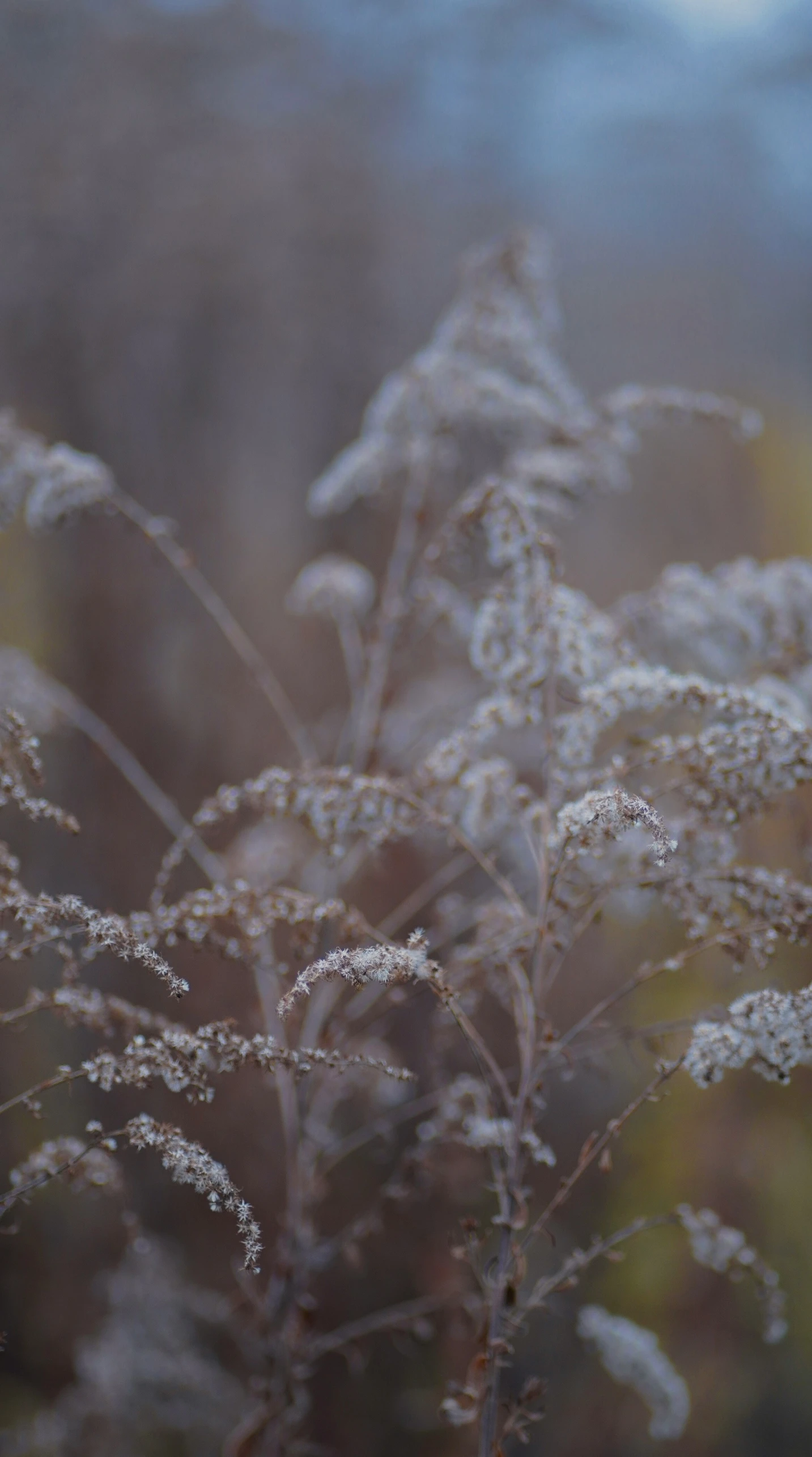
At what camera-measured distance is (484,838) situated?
0.79 m

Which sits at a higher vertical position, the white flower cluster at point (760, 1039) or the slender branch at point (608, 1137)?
the white flower cluster at point (760, 1039)

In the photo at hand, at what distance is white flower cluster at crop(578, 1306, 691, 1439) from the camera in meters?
0.79

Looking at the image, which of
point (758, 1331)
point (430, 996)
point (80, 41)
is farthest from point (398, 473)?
point (758, 1331)

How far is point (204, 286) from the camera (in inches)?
60.1

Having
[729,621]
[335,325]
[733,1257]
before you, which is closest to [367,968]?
[733,1257]

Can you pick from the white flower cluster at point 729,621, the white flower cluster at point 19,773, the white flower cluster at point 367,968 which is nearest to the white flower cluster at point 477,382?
the white flower cluster at point 729,621

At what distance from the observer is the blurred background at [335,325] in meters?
1.38

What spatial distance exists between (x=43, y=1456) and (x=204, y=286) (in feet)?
5.79

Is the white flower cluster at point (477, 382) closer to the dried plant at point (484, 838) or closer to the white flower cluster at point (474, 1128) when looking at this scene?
the dried plant at point (484, 838)

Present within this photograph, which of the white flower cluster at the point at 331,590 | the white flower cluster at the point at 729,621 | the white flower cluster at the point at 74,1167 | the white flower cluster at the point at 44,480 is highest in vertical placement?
the white flower cluster at the point at 331,590

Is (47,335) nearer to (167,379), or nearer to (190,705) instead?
(167,379)

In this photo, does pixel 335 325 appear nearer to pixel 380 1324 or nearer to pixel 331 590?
pixel 331 590

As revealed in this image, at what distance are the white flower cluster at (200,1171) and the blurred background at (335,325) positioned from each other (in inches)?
36.1

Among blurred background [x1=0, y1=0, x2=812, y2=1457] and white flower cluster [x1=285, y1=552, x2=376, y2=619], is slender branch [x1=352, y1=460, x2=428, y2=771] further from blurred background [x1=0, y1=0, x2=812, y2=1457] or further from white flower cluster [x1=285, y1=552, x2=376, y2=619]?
blurred background [x1=0, y1=0, x2=812, y2=1457]
